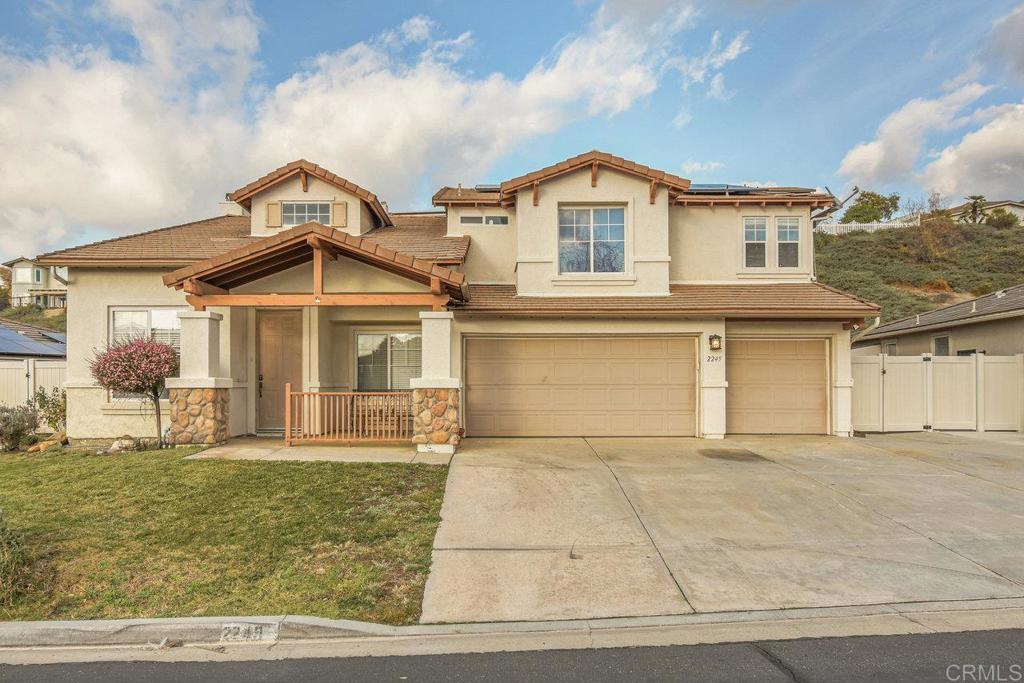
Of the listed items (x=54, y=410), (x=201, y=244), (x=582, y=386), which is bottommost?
(x=54, y=410)

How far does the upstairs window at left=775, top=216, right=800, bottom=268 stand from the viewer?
13.3 meters

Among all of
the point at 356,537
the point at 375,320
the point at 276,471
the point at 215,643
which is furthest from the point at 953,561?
the point at 375,320

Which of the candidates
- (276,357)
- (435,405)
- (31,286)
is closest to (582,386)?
(435,405)

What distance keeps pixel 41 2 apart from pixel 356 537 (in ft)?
48.2

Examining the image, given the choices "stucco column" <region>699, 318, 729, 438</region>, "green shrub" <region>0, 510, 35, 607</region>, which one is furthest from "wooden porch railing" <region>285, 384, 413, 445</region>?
"stucco column" <region>699, 318, 729, 438</region>

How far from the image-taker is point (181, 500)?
727 cm

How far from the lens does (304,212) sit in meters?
13.9

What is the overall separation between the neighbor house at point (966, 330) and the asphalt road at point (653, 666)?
1141cm

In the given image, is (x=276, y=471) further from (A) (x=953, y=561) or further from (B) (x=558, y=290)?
(A) (x=953, y=561)

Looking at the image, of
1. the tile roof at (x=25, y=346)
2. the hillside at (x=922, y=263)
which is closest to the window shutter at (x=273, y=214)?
the tile roof at (x=25, y=346)

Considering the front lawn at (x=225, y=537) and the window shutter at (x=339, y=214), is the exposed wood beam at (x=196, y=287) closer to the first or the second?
the front lawn at (x=225, y=537)

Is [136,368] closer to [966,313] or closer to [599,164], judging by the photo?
[599,164]

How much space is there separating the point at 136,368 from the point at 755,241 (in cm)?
1269

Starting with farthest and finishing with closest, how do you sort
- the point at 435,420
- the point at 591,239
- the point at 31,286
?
the point at 31,286
the point at 591,239
the point at 435,420
